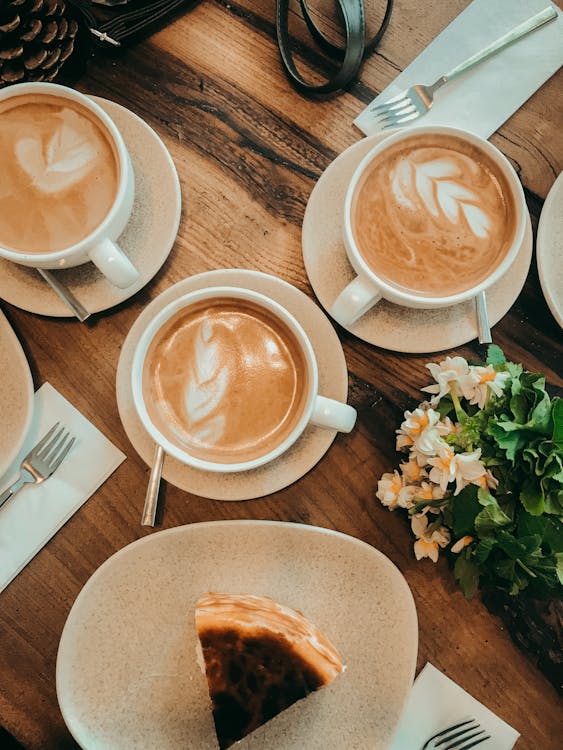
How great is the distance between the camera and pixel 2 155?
42.6 inches

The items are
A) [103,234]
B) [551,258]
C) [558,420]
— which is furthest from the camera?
[551,258]

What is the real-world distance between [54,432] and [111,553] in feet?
0.86

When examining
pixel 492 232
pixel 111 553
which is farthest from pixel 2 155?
pixel 492 232

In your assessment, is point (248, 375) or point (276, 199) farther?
point (276, 199)

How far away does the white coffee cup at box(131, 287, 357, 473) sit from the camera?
3.31ft

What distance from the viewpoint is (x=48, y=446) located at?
114 centimetres

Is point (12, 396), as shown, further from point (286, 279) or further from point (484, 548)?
point (484, 548)

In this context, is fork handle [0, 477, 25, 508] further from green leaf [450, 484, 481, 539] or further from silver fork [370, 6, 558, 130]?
silver fork [370, 6, 558, 130]

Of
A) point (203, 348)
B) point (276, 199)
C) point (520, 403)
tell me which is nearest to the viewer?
point (520, 403)

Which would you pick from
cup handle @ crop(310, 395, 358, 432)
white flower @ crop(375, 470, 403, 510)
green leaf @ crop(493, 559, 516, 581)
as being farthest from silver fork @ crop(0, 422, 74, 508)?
green leaf @ crop(493, 559, 516, 581)

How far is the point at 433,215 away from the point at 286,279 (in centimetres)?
30

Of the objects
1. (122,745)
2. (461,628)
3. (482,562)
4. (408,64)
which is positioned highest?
(408,64)

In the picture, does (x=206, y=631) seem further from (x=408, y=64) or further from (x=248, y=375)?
(x=408, y=64)

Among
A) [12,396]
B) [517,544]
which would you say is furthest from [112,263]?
[517,544]
